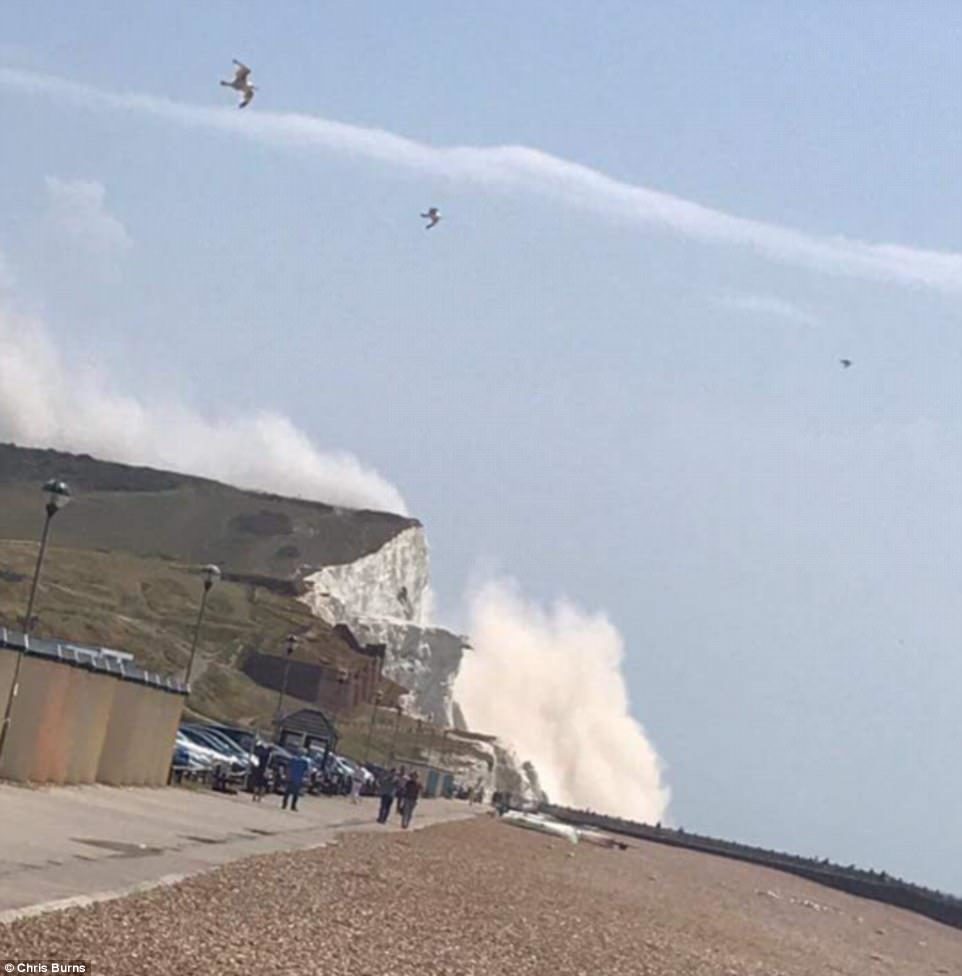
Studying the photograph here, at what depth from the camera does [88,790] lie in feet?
129

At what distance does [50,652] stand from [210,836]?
539 centimetres

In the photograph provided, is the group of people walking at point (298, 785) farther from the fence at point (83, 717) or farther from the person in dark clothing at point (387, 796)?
the fence at point (83, 717)

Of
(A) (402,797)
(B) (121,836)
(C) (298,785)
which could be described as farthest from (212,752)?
(B) (121,836)

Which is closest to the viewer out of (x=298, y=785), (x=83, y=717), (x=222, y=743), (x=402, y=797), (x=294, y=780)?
(x=83, y=717)

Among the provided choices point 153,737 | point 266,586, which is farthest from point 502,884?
point 266,586

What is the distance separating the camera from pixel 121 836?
2975 cm

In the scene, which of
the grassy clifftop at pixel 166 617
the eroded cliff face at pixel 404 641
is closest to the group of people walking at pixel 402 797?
the grassy clifftop at pixel 166 617

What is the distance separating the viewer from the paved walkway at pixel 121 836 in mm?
21500

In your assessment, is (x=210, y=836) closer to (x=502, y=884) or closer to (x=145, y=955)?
(x=502, y=884)

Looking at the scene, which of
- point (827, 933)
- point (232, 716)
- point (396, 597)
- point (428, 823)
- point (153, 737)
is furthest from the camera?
point (396, 597)

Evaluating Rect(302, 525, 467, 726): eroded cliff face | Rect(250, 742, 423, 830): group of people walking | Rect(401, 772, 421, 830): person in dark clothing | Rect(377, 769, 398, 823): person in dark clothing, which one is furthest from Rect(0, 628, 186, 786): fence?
Rect(302, 525, 467, 726): eroded cliff face

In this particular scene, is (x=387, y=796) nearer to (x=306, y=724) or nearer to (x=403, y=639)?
(x=306, y=724)

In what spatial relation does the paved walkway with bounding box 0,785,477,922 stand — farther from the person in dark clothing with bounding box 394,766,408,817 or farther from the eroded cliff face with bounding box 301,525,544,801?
the eroded cliff face with bounding box 301,525,544,801

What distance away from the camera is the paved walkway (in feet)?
70.5
